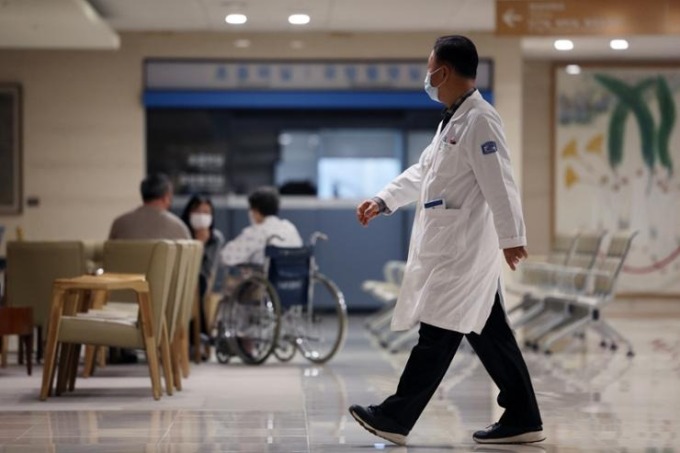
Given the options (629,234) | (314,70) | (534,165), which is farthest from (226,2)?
(534,165)

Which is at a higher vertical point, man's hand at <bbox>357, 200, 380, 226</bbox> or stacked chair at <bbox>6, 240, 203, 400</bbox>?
man's hand at <bbox>357, 200, 380, 226</bbox>

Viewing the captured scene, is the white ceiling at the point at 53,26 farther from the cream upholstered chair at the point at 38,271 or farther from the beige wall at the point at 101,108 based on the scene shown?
the cream upholstered chair at the point at 38,271

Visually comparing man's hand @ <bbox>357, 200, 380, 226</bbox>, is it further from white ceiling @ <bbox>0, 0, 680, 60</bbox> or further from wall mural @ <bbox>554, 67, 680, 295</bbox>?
Result: wall mural @ <bbox>554, 67, 680, 295</bbox>

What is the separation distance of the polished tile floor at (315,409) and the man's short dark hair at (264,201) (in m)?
1.04

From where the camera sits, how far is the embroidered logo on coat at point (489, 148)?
5051mm

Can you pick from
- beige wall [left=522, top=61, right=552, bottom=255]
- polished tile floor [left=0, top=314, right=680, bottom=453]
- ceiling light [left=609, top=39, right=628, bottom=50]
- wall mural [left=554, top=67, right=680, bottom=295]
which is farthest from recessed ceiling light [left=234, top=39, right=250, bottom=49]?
polished tile floor [left=0, top=314, right=680, bottom=453]

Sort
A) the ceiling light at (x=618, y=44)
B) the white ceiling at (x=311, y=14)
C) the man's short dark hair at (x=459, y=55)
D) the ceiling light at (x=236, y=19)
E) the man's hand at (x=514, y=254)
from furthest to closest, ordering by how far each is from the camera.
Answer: the ceiling light at (x=618, y=44)
the ceiling light at (x=236, y=19)
the white ceiling at (x=311, y=14)
the man's short dark hair at (x=459, y=55)
the man's hand at (x=514, y=254)

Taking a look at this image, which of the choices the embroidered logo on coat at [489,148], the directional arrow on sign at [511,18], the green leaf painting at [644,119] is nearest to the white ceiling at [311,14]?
the directional arrow on sign at [511,18]

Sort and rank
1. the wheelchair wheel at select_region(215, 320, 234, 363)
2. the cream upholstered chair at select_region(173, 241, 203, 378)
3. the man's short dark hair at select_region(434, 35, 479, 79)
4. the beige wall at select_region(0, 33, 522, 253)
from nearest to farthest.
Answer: the man's short dark hair at select_region(434, 35, 479, 79) < the cream upholstered chair at select_region(173, 241, 203, 378) < the wheelchair wheel at select_region(215, 320, 234, 363) < the beige wall at select_region(0, 33, 522, 253)

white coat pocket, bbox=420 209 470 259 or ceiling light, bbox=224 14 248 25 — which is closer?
white coat pocket, bbox=420 209 470 259

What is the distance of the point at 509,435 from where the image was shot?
524cm

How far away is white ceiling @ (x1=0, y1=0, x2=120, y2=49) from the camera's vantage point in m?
11.0

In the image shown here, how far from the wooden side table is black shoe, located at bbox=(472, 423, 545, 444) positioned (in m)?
3.60

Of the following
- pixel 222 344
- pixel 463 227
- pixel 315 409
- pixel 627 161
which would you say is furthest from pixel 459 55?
pixel 627 161
